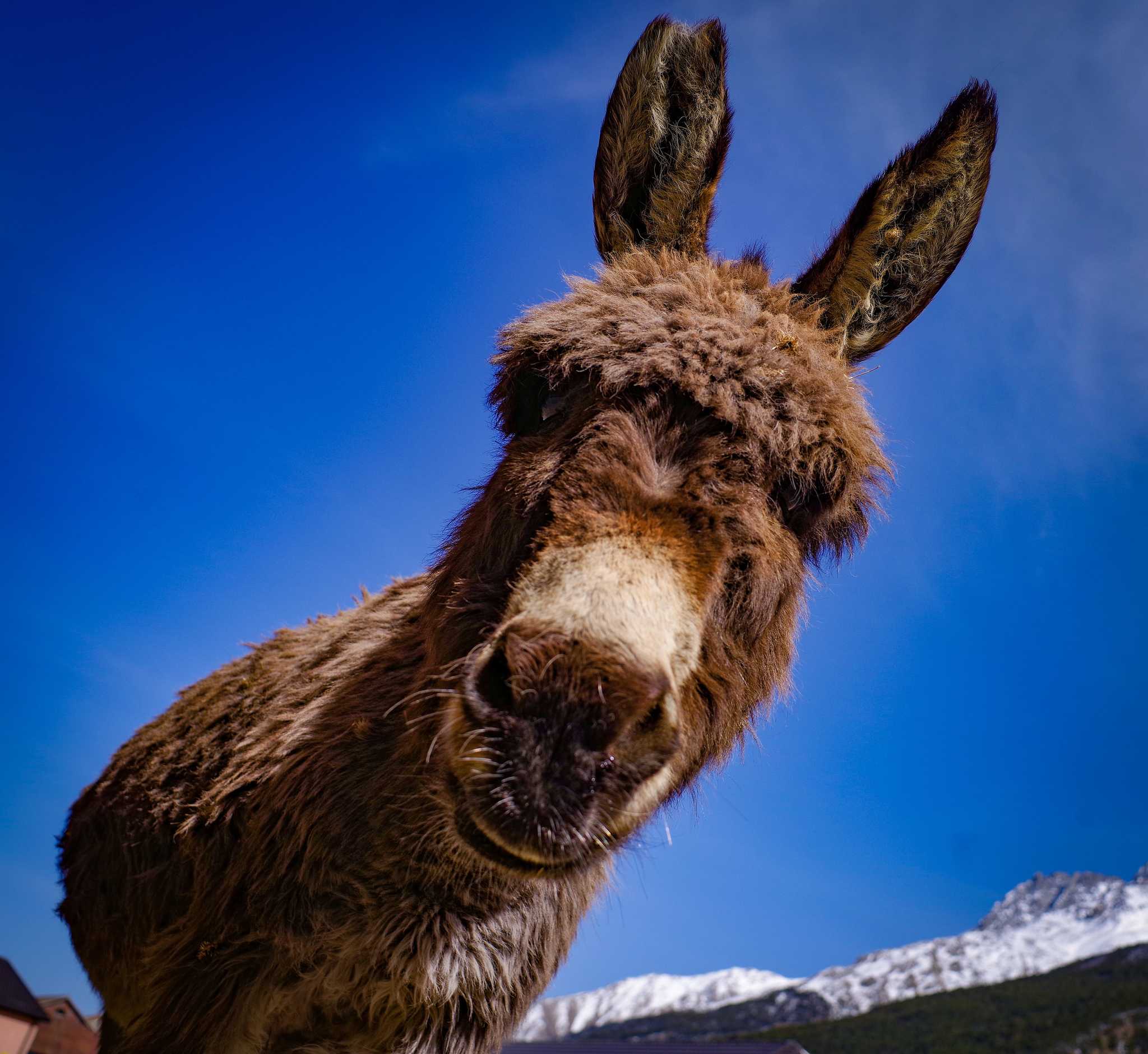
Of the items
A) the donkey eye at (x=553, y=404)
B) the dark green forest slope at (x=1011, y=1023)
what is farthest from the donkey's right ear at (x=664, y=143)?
the dark green forest slope at (x=1011, y=1023)

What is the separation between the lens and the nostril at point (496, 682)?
176cm

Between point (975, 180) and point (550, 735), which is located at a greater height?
point (975, 180)

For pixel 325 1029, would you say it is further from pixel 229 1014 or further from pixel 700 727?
pixel 700 727

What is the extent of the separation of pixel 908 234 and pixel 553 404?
6.33 ft

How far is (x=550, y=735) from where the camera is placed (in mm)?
1678

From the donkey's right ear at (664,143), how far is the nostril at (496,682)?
7.42ft

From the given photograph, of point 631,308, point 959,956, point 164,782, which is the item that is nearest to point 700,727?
point 631,308

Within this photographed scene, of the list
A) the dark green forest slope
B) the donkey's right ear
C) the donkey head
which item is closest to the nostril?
the donkey head

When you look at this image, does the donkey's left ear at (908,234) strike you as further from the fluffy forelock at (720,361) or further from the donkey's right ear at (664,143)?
the donkey's right ear at (664,143)

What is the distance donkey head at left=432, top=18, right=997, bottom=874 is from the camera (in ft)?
5.72

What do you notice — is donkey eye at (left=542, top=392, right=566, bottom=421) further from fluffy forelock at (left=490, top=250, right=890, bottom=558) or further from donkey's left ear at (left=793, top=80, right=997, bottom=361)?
donkey's left ear at (left=793, top=80, right=997, bottom=361)

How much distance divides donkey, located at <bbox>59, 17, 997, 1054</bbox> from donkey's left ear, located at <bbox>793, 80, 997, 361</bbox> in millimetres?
12

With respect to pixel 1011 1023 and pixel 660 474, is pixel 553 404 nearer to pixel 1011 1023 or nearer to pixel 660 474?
pixel 660 474

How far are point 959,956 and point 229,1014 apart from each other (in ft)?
763
